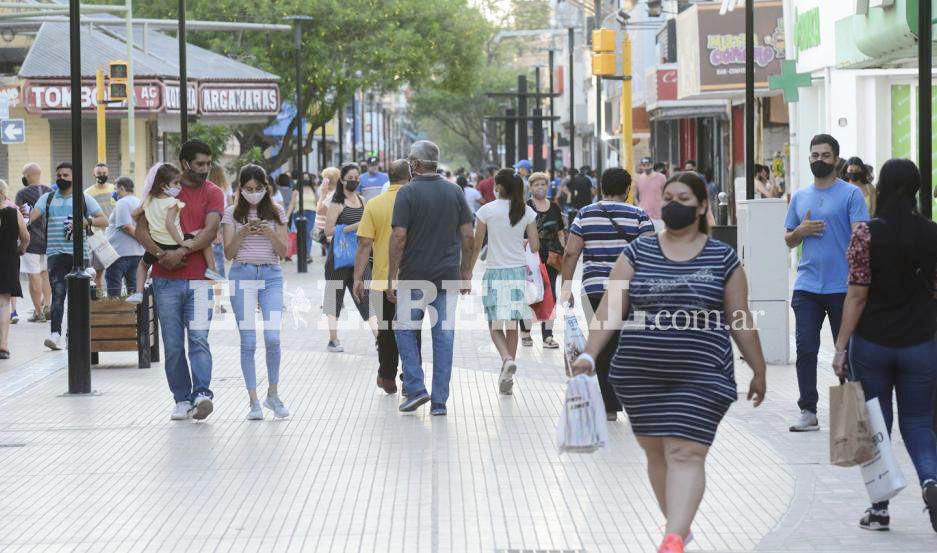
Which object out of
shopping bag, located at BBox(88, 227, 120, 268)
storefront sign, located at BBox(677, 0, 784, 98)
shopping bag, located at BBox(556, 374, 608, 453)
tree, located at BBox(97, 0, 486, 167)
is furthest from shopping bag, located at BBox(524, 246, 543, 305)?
tree, located at BBox(97, 0, 486, 167)

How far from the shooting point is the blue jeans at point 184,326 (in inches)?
424

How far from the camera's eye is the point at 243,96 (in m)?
31.3

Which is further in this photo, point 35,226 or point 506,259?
point 35,226

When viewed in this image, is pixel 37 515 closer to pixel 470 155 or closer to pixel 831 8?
pixel 831 8

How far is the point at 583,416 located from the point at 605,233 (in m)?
4.28

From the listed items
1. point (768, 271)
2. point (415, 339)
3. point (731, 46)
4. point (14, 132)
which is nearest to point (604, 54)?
point (731, 46)

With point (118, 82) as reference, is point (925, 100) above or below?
below

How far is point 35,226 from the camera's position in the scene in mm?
18219

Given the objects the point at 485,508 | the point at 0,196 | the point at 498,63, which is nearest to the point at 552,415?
the point at 485,508

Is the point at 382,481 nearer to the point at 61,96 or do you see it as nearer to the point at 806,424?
the point at 806,424

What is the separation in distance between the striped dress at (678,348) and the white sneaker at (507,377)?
5.63m

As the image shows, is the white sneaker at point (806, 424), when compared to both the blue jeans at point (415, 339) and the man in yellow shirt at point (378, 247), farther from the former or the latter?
the man in yellow shirt at point (378, 247)

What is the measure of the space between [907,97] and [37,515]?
51.8 ft

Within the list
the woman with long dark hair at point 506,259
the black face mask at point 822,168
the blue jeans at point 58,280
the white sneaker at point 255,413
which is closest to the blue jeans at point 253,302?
the white sneaker at point 255,413
